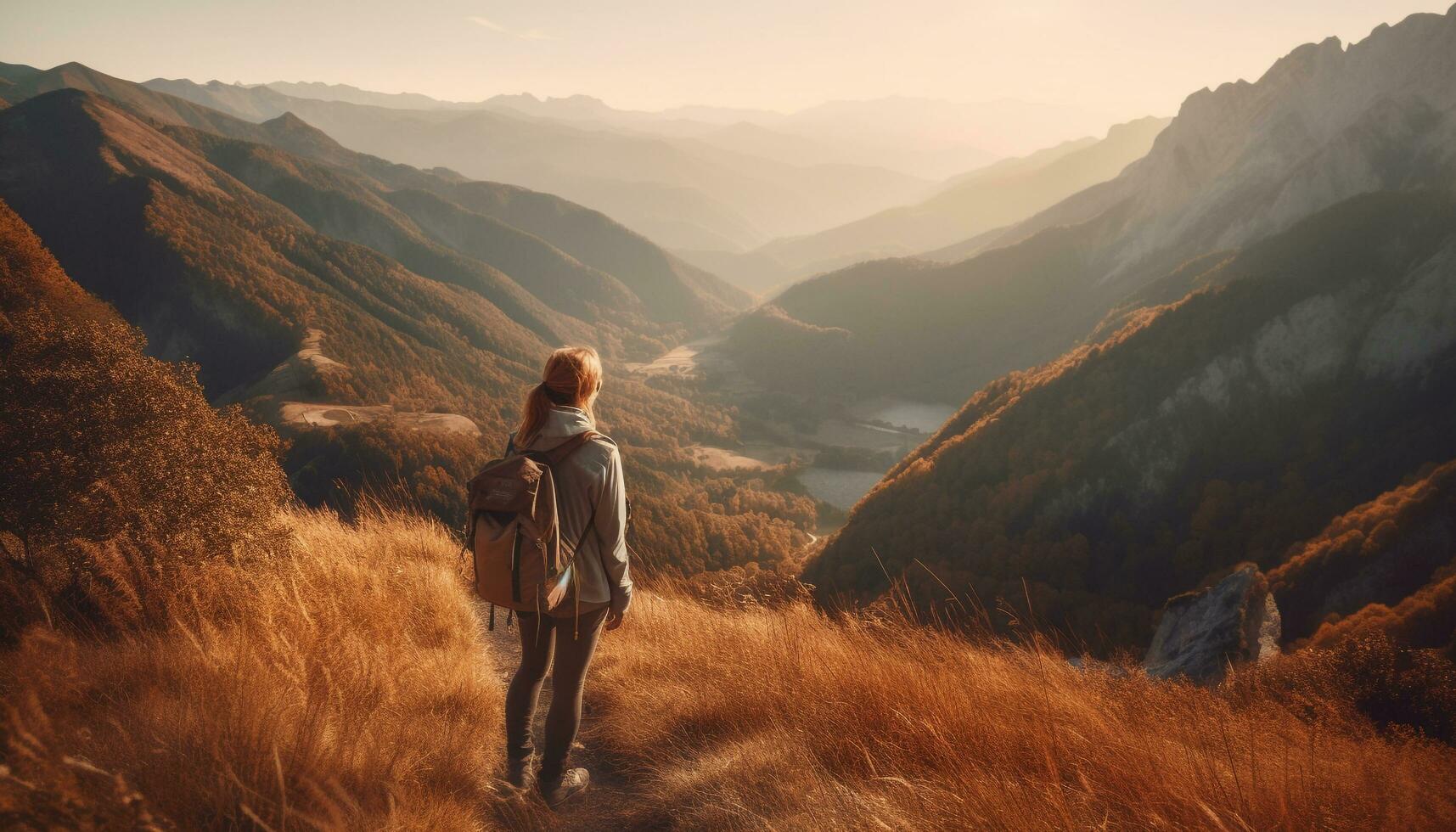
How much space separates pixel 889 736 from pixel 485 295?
602 ft

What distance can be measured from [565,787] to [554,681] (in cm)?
74

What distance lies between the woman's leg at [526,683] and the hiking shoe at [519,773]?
0.12ft

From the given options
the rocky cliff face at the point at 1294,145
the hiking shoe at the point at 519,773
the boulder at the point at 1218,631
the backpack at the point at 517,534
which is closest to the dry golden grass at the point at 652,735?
the hiking shoe at the point at 519,773

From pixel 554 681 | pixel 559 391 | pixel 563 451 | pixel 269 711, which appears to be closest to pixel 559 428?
pixel 563 451

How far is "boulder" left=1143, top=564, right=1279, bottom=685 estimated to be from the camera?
15.1m

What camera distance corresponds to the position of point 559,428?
12.0 feet

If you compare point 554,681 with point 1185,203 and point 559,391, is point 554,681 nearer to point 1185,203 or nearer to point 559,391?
point 559,391

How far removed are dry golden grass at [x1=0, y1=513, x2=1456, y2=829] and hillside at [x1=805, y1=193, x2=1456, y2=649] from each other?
135 feet

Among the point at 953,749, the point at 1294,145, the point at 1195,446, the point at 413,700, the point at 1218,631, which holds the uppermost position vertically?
the point at 1294,145

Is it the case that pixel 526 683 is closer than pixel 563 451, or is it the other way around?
pixel 563 451

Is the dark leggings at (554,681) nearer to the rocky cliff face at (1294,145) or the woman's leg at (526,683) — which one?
the woman's leg at (526,683)

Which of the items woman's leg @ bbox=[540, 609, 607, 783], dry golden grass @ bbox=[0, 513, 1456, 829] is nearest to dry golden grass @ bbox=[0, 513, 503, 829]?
dry golden grass @ bbox=[0, 513, 1456, 829]

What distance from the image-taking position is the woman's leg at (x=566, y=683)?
392 centimetres

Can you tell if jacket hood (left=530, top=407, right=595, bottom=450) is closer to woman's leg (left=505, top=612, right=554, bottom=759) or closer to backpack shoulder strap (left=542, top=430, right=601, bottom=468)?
backpack shoulder strap (left=542, top=430, right=601, bottom=468)
